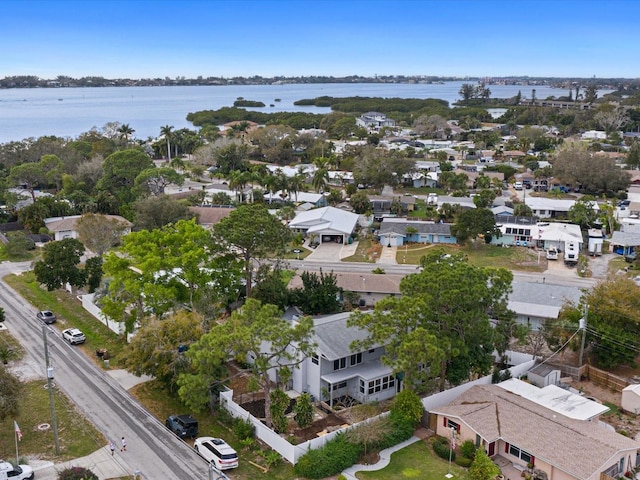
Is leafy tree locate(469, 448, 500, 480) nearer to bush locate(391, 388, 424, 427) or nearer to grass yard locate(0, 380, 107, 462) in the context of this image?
bush locate(391, 388, 424, 427)

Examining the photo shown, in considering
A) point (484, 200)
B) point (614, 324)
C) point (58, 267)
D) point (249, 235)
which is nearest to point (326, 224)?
point (484, 200)

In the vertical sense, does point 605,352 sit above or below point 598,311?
below

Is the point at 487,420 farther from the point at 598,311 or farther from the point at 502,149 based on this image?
the point at 502,149

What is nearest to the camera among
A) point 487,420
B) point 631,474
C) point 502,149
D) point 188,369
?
point 631,474

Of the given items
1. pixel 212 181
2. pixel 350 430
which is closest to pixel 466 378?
pixel 350 430

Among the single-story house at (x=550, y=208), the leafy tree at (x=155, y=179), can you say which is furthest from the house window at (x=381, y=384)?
the leafy tree at (x=155, y=179)

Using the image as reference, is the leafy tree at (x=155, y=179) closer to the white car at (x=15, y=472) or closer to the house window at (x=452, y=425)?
the white car at (x=15, y=472)
